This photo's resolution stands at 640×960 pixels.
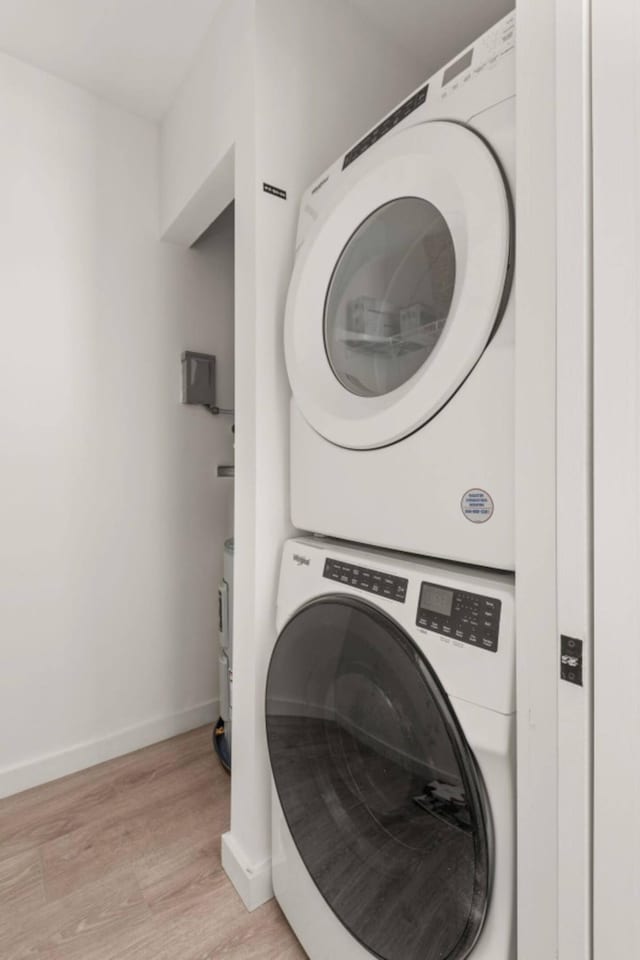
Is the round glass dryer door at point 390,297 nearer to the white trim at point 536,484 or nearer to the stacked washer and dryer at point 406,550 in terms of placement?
the stacked washer and dryer at point 406,550

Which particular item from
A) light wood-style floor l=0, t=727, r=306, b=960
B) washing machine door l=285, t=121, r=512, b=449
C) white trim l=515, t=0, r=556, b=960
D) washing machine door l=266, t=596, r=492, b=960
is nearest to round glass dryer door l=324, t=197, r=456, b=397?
washing machine door l=285, t=121, r=512, b=449

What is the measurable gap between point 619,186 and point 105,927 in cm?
179

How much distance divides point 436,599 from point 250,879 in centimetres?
100

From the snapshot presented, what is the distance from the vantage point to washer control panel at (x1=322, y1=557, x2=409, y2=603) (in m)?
0.84

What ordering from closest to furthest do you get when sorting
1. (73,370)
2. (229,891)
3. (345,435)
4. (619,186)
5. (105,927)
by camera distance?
(619,186) < (345,435) < (105,927) < (229,891) < (73,370)

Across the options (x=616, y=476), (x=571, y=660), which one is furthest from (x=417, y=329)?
(x=571, y=660)

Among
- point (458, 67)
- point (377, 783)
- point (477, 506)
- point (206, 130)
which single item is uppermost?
point (206, 130)

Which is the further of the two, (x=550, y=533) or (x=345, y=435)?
(x=345, y=435)

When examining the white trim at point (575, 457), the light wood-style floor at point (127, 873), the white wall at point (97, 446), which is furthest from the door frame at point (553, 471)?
the white wall at point (97, 446)

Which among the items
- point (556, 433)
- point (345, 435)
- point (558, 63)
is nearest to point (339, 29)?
point (558, 63)

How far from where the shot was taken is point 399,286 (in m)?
0.96

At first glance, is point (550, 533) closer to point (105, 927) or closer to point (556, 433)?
point (556, 433)

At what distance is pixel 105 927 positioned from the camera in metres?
1.16

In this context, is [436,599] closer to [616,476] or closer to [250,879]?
[616,476]
